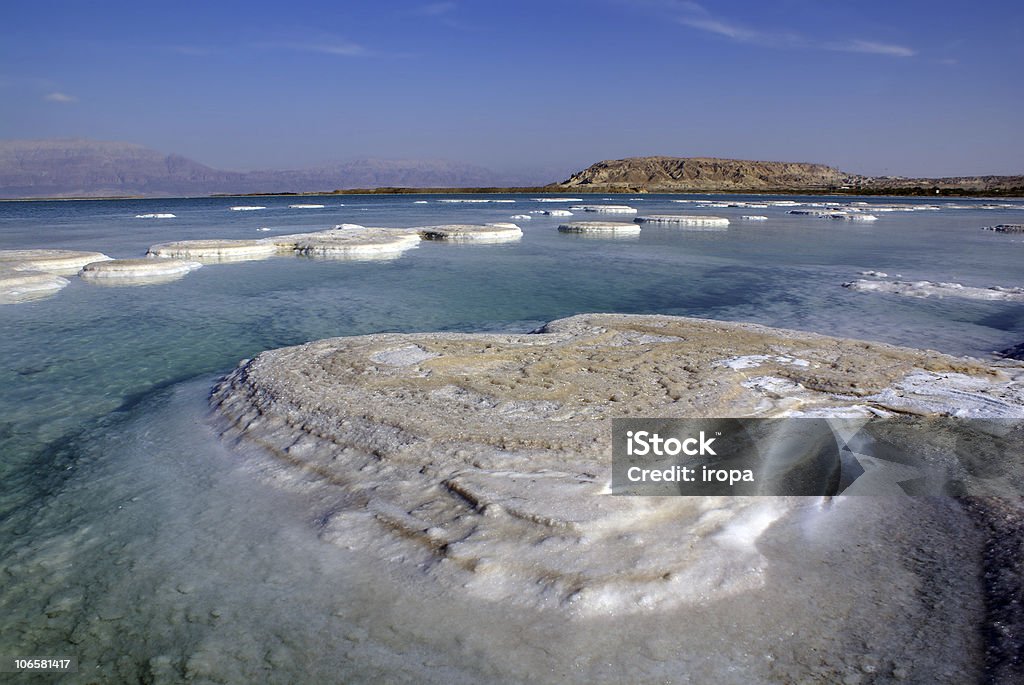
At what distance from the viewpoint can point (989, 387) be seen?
5.50 m

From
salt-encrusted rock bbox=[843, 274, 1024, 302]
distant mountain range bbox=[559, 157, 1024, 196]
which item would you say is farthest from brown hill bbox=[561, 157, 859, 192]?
salt-encrusted rock bbox=[843, 274, 1024, 302]

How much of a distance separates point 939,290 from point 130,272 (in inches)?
596

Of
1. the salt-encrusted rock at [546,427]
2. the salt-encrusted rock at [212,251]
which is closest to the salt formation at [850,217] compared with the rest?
the salt-encrusted rock at [212,251]

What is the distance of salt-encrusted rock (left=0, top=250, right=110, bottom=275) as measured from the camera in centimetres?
1312

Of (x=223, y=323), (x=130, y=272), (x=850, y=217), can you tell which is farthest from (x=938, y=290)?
(x=850, y=217)

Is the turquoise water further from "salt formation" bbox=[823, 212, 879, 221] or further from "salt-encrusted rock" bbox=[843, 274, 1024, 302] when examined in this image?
"salt formation" bbox=[823, 212, 879, 221]

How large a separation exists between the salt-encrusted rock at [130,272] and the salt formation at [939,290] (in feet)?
43.8

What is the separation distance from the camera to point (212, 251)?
15.9 metres

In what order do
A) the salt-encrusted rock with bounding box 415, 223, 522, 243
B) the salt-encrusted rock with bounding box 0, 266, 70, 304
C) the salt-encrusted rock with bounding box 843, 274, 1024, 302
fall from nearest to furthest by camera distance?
1. the salt-encrusted rock with bounding box 0, 266, 70, 304
2. the salt-encrusted rock with bounding box 843, 274, 1024, 302
3. the salt-encrusted rock with bounding box 415, 223, 522, 243

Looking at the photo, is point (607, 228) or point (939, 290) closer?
point (939, 290)

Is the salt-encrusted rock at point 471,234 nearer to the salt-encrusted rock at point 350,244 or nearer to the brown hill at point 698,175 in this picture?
the salt-encrusted rock at point 350,244

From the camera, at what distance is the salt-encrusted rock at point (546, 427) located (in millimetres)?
3168

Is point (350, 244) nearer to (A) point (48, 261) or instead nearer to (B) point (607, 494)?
(A) point (48, 261)

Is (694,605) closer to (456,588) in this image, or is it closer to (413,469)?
(456,588)
